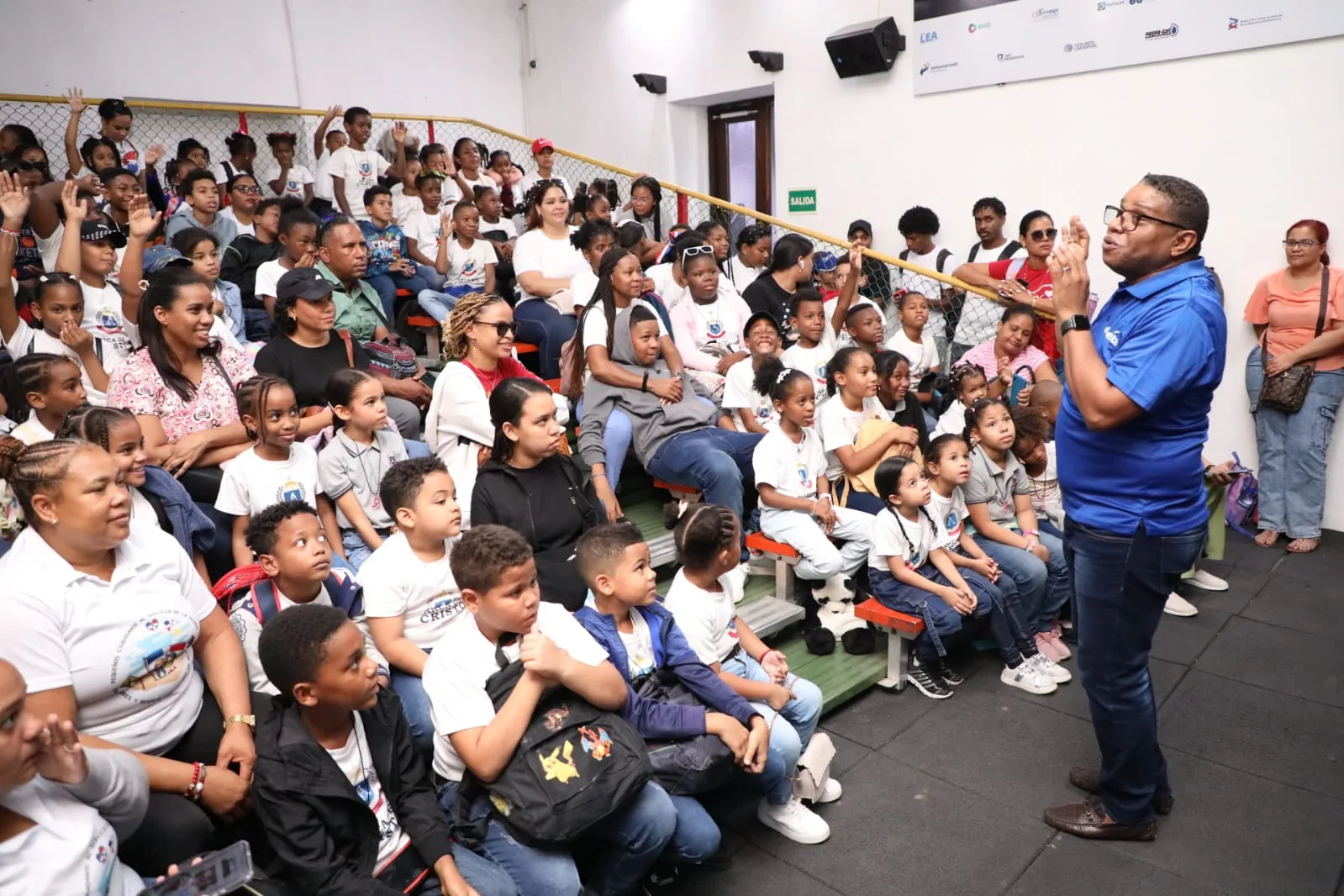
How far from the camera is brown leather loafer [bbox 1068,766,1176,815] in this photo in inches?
99.3

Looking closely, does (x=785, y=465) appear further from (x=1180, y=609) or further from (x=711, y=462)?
(x=1180, y=609)

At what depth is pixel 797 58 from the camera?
6.96m

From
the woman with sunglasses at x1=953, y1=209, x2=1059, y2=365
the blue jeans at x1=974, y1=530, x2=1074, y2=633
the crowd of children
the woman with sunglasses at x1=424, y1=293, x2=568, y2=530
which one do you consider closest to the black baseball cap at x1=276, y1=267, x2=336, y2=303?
the crowd of children

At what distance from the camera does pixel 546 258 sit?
16.8ft

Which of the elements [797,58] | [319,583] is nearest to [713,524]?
[319,583]

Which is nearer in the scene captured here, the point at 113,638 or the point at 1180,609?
the point at 113,638

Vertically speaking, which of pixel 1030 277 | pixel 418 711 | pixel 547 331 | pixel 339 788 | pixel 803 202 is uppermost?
pixel 803 202

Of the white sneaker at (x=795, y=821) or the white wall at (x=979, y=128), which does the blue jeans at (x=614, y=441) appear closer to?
the white sneaker at (x=795, y=821)

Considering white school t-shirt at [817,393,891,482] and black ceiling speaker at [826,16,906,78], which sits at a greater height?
black ceiling speaker at [826,16,906,78]

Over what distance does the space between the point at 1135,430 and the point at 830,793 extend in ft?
4.59

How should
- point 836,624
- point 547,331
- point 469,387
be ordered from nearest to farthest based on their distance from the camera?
1. point 469,387
2. point 836,624
3. point 547,331

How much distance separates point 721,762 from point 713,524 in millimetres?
639

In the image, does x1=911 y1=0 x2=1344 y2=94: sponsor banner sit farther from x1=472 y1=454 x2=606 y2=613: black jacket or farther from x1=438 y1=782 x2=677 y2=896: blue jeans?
x1=438 y1=782 x2=677 y2=896: blue jeans

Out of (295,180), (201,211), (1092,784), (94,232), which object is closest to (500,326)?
(94,232)
